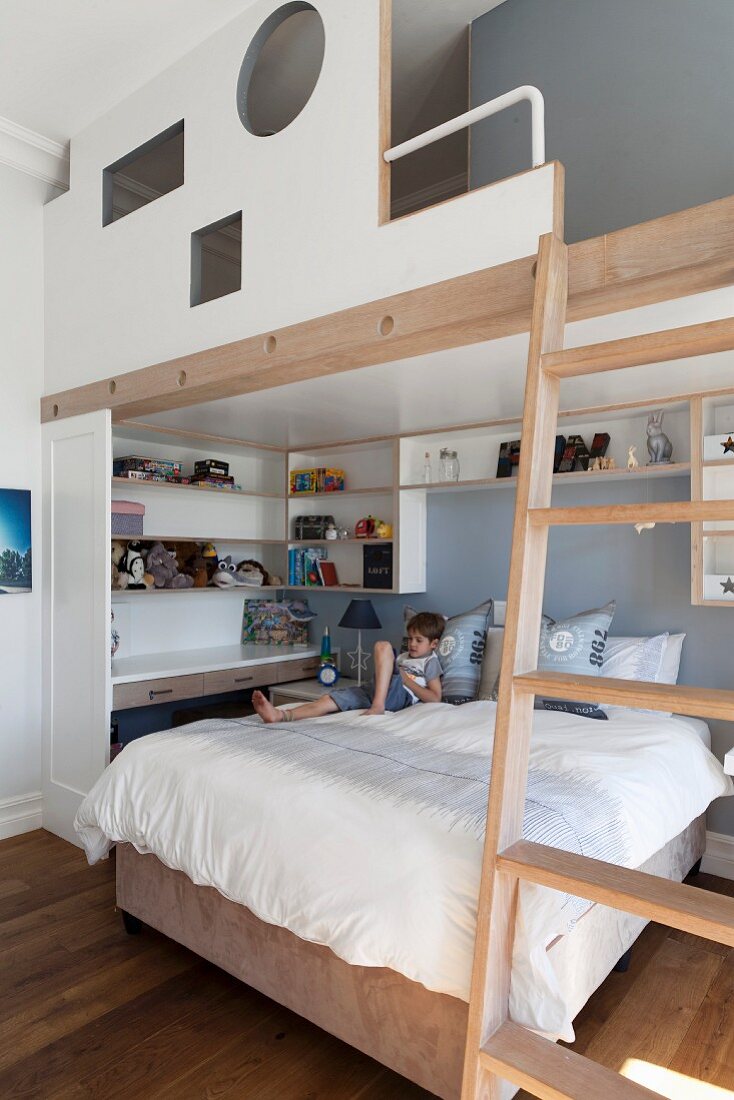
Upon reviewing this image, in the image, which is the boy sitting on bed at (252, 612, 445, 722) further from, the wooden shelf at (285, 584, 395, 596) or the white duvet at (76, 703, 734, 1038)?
the wooden shelf at (285, 584, 395, 596)

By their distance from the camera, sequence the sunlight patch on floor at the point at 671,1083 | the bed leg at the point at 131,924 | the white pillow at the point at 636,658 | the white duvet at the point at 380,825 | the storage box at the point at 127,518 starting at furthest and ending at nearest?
the storage box at the point at 127,518 → the white pillow at the point at 636,658 → the bed leg at the point at 131,924 → the sunlight patch on floor at the point at 671,1083 → the white duvet at the point at 380,825

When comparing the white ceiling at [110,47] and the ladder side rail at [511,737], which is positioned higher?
the white ceiling at [110,47]

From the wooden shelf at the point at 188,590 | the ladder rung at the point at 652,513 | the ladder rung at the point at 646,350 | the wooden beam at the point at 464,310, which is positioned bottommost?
the wooden shelf at the point at 188,590

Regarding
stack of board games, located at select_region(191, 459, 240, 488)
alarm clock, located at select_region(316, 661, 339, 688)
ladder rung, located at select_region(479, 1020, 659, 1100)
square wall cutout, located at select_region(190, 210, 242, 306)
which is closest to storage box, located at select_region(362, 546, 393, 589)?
alarm clock, located at select_region(316, 661, 339, 688)

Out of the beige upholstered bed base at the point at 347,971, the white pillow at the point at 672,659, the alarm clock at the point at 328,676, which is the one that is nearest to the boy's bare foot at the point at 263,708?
the beige upholstered bed base at the point at 347,971

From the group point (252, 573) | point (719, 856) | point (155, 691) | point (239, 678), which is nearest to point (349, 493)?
point (252, 573)

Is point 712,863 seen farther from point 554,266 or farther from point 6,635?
point 6,635

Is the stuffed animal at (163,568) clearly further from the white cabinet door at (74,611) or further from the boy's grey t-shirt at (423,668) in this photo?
the boy's grey t-shirt at (423,668)

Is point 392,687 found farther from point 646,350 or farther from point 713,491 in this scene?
point 646,350

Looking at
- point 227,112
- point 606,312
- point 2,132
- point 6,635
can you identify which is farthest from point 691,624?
point 2,132

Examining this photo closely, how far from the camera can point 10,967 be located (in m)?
2.42

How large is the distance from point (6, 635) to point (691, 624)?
3.26 meters

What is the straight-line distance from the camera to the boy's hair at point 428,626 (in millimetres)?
3727

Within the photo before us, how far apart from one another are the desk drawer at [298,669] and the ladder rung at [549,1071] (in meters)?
3.15
